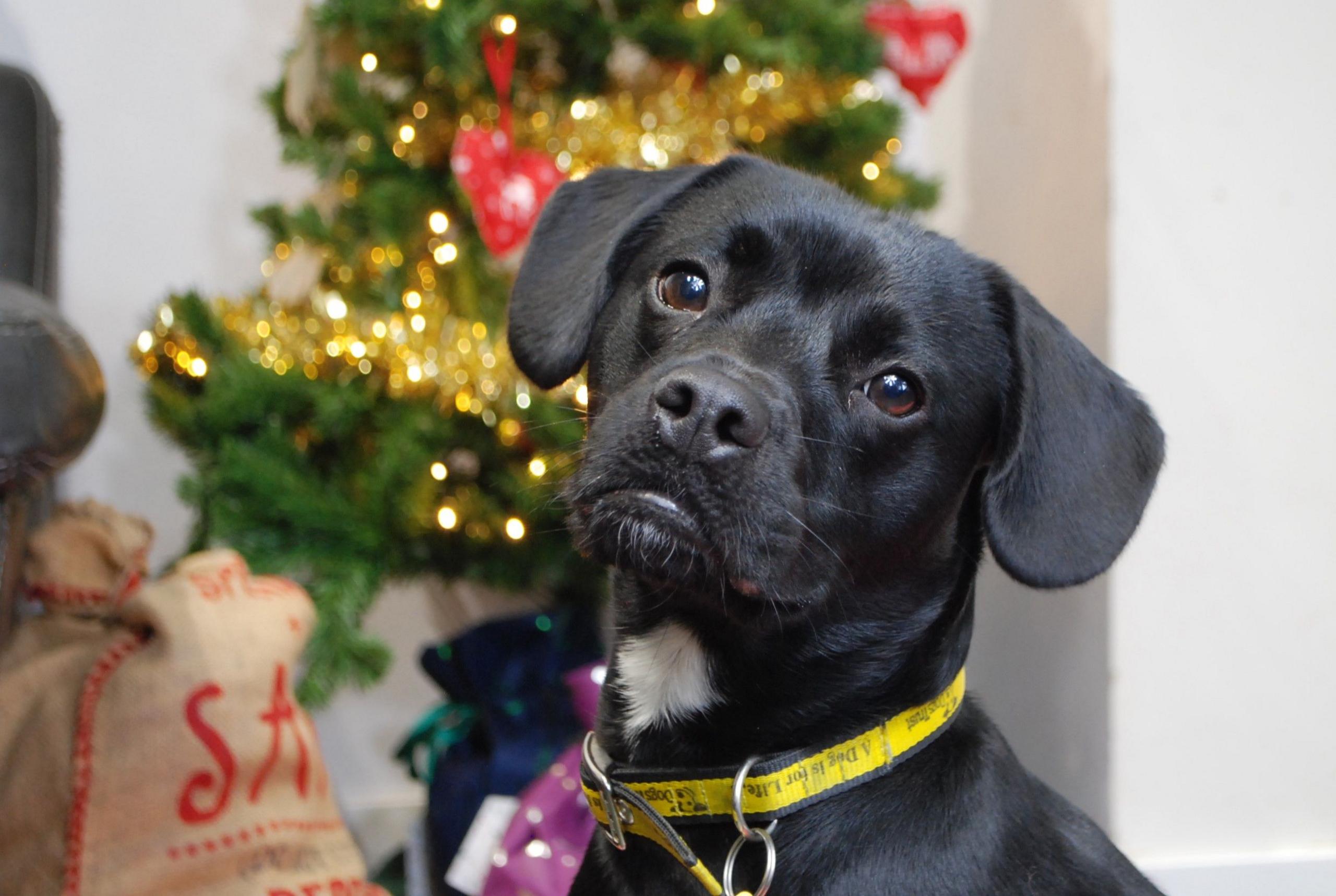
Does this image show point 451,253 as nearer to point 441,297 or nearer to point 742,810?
point 441,297

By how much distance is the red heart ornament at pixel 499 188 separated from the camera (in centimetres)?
174

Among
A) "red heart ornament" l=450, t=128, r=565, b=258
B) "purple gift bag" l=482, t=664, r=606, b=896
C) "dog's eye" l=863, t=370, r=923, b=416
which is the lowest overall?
"purple gift bag" l=482, t=664, r=606, b=896

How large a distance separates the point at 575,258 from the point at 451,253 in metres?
0.90

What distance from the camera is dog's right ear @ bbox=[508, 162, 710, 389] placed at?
1139 millimetres

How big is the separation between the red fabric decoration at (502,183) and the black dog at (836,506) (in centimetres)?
63

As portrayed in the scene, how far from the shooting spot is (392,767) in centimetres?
257

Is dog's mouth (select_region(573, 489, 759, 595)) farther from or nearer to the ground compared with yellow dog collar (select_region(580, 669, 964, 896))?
farther from the ground

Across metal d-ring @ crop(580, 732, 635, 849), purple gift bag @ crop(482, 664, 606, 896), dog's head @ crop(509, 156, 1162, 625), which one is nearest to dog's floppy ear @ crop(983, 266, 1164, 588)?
dog's head @ crop(509, 156, 1162, 625)

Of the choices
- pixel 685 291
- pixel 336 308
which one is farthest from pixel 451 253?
pixel 685 291

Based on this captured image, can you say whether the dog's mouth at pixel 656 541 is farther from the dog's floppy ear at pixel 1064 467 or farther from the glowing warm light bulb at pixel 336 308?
the glowing warm light bulb at pixel 336 308

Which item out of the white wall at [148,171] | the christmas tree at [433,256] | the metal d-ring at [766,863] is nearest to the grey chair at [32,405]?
the christmas tree at [433,256]

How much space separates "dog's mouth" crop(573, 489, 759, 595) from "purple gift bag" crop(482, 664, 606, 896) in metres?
0.80

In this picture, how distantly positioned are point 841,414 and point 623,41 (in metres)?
1.23

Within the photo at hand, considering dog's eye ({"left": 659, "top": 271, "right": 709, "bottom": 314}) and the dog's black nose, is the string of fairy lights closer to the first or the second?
A: dog's eye ({"left": 659, "top": 271, "right": 709, "bottom": 314})
